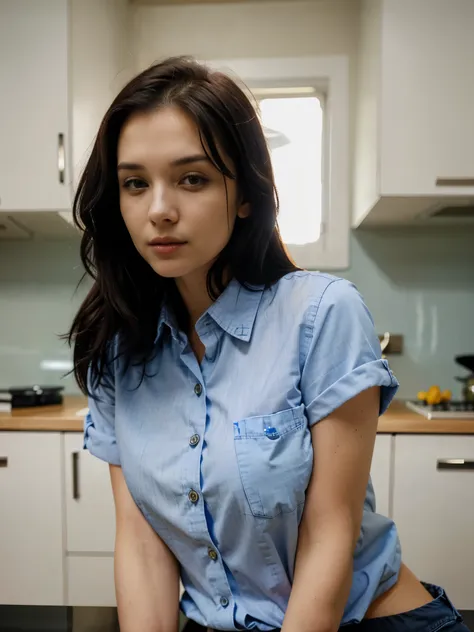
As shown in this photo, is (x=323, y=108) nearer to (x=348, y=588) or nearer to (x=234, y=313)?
(x=234, y=313)

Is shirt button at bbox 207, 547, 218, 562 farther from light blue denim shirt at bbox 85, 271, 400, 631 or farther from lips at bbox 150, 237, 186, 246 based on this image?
lips at bbox 150, 237, 186, 246

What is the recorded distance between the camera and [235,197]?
75cm

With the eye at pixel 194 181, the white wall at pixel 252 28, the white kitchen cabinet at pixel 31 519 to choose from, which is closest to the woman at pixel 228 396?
the eye at pixel 194 181

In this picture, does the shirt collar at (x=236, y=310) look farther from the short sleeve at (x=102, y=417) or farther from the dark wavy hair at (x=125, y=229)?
the short sleeve at (x=102, y=417)

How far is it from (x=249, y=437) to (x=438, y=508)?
1183 millimetres

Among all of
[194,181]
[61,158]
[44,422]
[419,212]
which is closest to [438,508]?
[419,212]

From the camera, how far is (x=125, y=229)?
2.81 ft

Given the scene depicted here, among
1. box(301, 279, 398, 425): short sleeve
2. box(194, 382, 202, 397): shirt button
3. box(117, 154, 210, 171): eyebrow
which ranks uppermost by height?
box(117, 154, 210, 171): eyebrow

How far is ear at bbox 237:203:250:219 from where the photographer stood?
779 millimetres

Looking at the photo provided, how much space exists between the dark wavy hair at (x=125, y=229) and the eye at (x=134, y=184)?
0.17 ft

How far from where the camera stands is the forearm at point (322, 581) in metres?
0.67

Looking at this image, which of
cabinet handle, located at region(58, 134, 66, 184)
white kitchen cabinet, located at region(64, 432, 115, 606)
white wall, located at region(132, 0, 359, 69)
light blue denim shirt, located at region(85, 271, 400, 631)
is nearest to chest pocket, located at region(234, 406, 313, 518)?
light blue denim shirt, located at region(85, 271, 400, 631)

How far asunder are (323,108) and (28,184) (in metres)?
1.26

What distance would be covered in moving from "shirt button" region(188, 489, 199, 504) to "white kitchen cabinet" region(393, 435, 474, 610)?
1.04 metres
